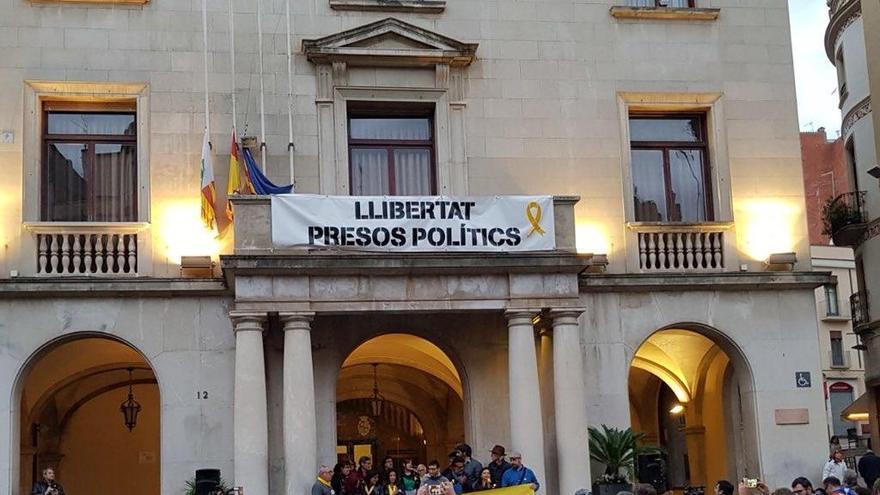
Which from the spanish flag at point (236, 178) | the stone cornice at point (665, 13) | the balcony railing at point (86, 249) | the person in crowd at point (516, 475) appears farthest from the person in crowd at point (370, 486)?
the stone cornice at point (665, 13)

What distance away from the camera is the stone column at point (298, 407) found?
21.2m

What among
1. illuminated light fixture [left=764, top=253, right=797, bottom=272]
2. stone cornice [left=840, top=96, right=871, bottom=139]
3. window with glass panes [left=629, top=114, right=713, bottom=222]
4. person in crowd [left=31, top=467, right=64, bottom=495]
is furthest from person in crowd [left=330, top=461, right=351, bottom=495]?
stone cornice [left=840, top=96, right=871, bottom=139]

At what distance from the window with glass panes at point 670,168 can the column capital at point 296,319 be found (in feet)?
25.1

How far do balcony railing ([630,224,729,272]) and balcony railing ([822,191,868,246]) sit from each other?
11.2m

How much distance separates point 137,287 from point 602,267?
8722 mm

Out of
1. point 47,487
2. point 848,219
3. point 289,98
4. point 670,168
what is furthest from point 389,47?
point 848,219

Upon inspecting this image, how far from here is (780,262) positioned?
25.1m

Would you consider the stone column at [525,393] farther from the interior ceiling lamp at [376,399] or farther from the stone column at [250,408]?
the interior ceiling lamp at [376,399]

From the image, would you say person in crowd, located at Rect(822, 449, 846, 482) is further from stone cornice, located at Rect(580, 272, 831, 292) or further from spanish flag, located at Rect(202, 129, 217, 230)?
spanish flag, located at Rect(202, 129, 217, 230)

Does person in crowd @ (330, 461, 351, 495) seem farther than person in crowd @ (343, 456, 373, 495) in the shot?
Yes

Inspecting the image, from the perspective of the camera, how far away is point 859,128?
36250 mm

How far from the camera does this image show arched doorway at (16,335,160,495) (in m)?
28.7

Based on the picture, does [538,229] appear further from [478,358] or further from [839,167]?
[839,167]

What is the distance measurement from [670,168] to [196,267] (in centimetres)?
982
